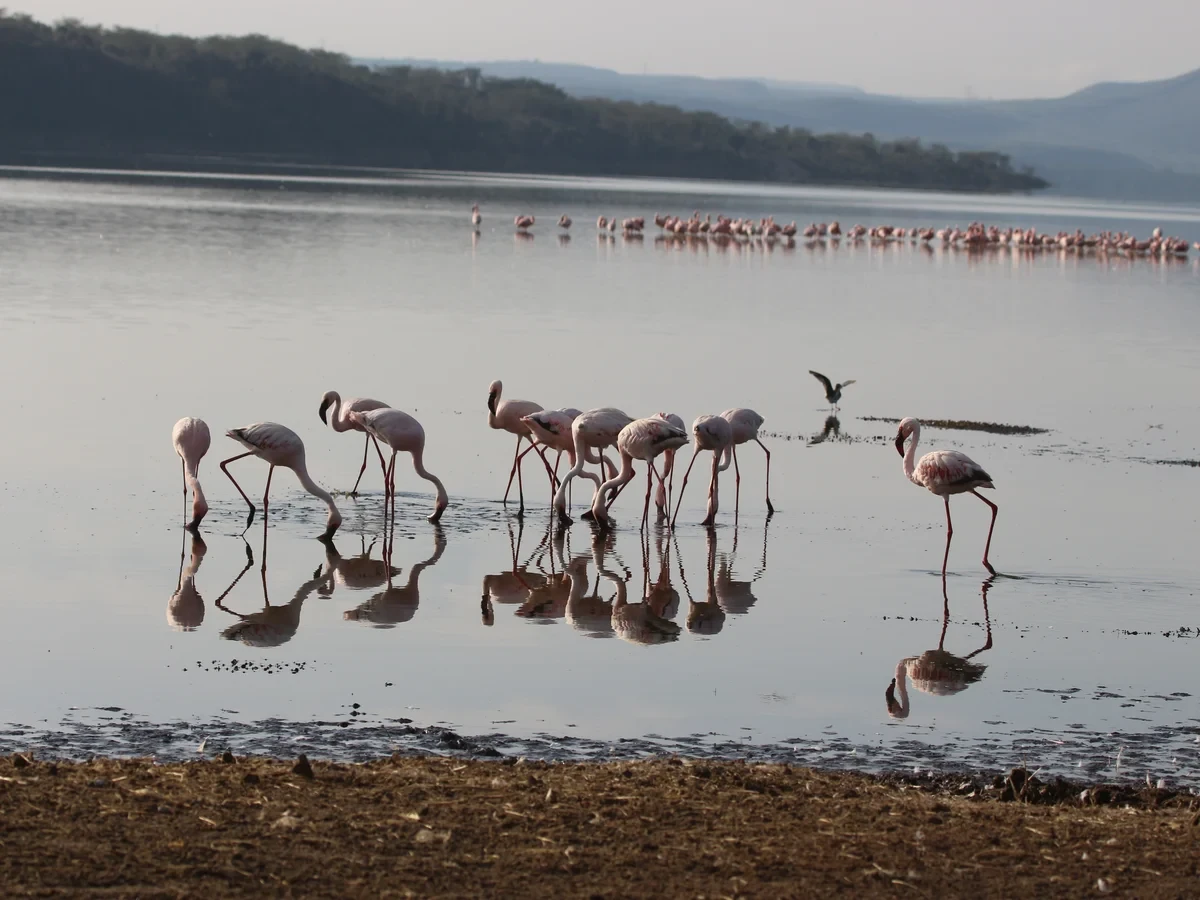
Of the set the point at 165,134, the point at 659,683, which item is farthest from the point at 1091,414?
the point at 165,134

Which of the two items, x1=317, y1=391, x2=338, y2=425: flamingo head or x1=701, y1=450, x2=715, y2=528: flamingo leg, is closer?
x1=701, y1=450, x2=715, y2=528: flamingo leg

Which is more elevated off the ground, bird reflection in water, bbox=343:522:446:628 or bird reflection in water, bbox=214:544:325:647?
bird reflection in water, bbox=214:544:325:647

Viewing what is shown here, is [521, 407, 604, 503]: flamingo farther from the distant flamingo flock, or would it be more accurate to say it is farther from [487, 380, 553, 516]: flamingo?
the distant flamingo flock

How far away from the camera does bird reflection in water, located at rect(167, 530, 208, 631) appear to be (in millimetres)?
9516

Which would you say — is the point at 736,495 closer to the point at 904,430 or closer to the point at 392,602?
the point at 904,430

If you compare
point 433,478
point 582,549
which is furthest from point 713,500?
point 433,478

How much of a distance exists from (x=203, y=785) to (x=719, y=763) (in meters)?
2.07

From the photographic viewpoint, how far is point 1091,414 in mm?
19859

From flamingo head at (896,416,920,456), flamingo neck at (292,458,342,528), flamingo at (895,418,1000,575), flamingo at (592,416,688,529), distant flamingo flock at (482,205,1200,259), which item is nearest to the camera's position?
flamingo at (895,418,1000,575)

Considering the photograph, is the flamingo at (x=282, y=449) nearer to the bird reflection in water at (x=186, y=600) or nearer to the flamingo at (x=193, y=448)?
the flamingo at (x=193, y=448)

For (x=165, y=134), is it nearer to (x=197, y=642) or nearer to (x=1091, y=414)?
(x=1091, y=414)

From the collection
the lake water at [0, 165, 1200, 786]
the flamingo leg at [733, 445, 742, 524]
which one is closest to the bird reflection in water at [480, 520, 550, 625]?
the lake water at [0, 165, 1200, 786]

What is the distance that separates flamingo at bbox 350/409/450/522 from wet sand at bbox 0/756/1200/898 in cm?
599

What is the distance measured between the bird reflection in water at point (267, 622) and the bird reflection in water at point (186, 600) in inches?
5.7
